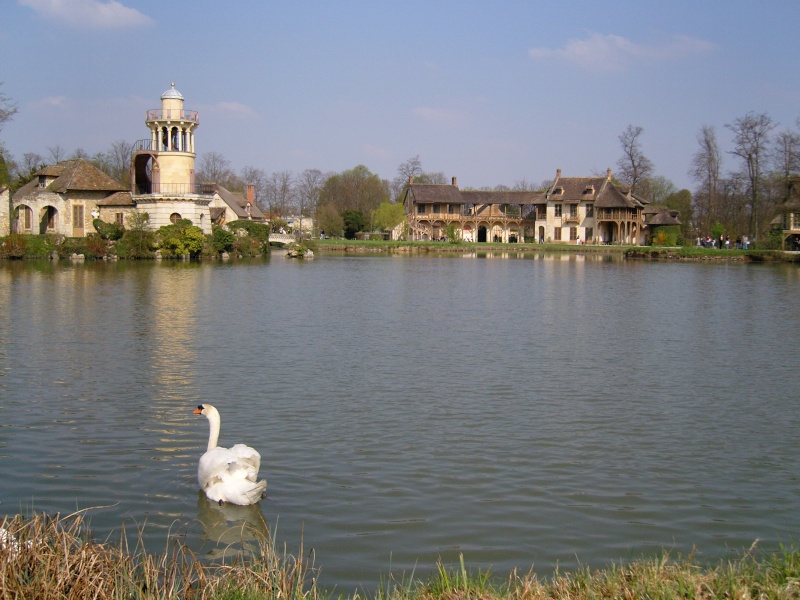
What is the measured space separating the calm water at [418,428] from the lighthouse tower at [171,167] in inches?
1327

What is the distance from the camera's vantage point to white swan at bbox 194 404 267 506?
8.44 meters

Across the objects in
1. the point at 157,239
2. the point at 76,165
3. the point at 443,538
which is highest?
the point at 76,165

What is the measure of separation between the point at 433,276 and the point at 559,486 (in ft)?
116

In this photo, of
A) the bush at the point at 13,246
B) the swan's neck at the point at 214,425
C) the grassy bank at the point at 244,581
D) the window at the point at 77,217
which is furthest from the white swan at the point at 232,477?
the window at the point at 77,217

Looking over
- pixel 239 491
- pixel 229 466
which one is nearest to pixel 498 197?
pixel 229 466

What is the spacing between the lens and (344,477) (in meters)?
9.56

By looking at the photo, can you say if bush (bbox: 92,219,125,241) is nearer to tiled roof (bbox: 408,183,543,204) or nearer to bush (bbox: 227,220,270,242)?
bush (bbox: 227,220,270,242)

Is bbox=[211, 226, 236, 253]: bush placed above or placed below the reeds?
above

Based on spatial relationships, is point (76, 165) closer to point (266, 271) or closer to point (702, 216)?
point (266, 271)

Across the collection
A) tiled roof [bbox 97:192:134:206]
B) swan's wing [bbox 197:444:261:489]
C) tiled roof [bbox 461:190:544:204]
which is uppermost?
tiled roof [bbox 461:190:544:204]

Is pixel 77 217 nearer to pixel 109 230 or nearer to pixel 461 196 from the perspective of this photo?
pixel 109 230

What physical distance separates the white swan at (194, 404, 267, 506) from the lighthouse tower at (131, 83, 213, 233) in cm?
5126

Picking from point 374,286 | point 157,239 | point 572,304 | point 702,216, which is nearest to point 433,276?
point 374,286

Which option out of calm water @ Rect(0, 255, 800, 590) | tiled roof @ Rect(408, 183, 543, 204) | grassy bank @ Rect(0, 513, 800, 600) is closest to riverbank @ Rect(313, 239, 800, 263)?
tiled roof @ Rect(408, 183, 543, 204)
